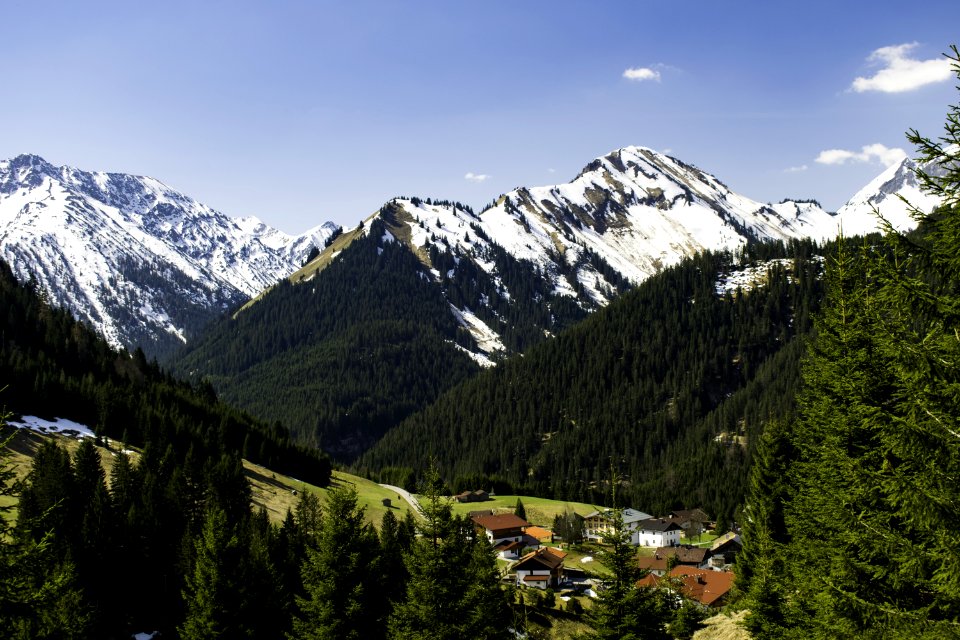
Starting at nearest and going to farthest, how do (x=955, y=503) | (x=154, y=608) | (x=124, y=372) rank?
(x=955, y=503) < (x=154, y=608) < (x=124, y=372)

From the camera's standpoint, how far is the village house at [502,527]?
111875 mm

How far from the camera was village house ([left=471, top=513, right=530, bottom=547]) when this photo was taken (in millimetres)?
111875

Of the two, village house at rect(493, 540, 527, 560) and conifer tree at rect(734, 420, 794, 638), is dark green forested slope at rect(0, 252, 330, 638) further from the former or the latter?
village house at rect(493, 540, 527, 560)

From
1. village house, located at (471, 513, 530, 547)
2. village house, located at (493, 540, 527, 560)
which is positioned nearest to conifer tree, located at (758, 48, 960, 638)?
village house, located at (493, 540, 527, 560)

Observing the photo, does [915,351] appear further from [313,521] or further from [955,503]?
[313,521]

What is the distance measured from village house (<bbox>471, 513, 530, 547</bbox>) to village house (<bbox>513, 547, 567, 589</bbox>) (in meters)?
19.1

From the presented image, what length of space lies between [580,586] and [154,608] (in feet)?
182

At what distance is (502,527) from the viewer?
114 m

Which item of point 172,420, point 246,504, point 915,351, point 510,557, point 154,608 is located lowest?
point 510,557

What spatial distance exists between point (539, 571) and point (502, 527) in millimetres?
25049

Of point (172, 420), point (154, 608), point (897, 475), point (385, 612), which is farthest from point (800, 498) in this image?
point (172, 420)

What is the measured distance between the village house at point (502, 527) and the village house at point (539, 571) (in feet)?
62.8

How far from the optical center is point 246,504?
73312mm

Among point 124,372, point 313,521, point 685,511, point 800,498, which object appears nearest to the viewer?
point 800,498
